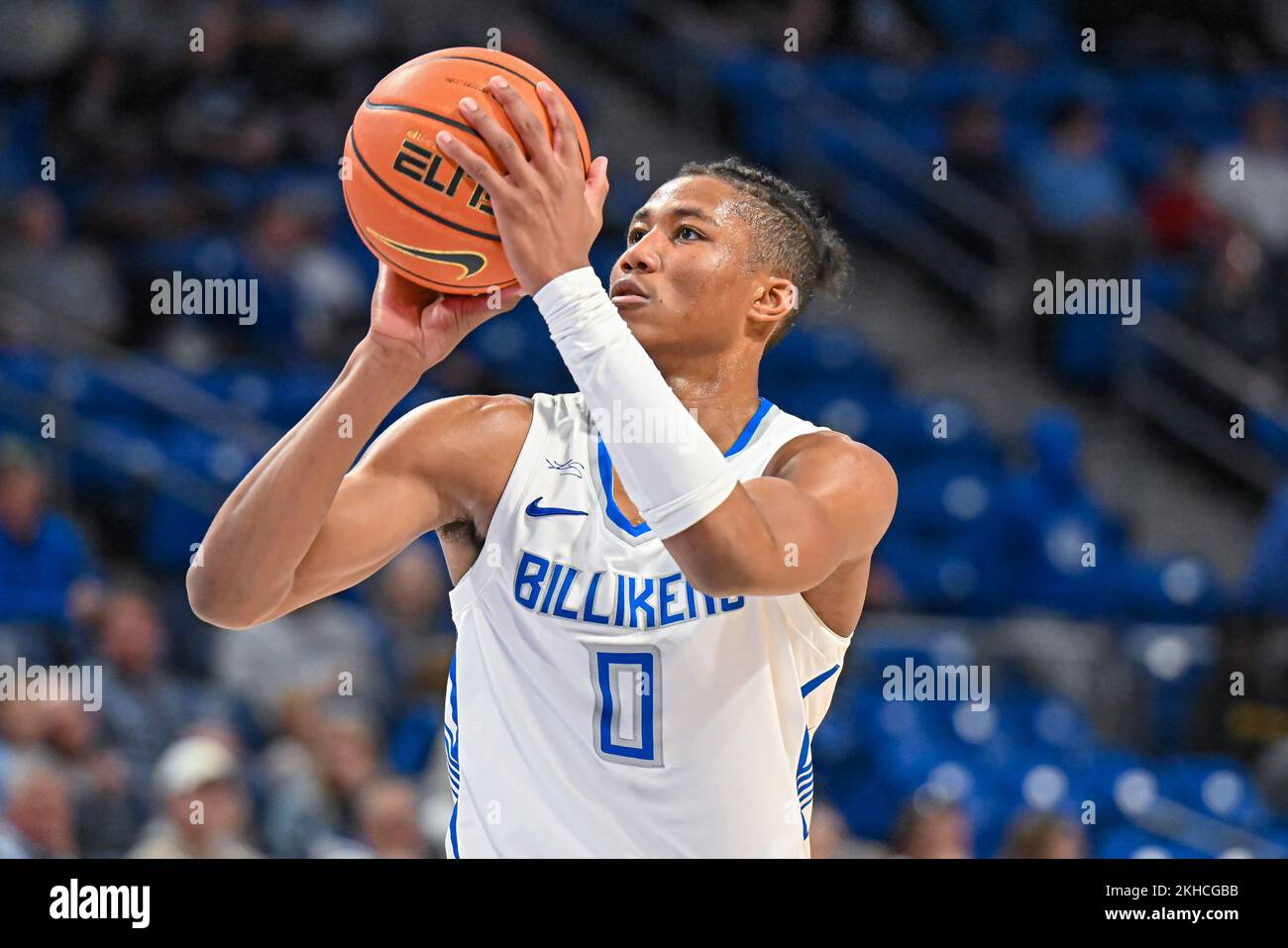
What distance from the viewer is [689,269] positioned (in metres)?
3.35

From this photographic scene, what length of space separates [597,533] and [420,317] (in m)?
0.53

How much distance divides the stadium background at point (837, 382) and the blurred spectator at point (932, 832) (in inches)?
0.6

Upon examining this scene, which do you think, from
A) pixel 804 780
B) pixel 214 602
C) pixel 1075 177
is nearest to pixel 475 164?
pixel 214 602

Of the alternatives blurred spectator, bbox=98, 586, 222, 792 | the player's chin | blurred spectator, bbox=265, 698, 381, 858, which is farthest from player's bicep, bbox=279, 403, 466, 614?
blurred spectator, bbox=98, 586, 222, 792

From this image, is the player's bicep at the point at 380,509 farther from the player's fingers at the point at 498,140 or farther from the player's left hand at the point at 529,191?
the player's fingers at the point at 498,140

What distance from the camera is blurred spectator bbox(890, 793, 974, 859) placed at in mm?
5824

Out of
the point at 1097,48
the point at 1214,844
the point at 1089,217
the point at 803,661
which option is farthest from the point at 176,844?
the point at 1097,48

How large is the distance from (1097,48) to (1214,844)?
595cm

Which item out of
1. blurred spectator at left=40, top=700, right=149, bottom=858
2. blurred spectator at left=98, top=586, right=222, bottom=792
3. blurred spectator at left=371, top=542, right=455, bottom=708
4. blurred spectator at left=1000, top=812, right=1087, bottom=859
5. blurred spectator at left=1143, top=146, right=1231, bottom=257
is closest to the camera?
blurred spectator at left=1000, top=812, right=1087, bottom=859

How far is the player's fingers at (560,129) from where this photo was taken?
2.81 metres

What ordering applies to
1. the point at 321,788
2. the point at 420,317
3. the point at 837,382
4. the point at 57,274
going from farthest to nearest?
the point at 837,382 → the point at 57,274 → the point at 321,788 → the point at 420,317

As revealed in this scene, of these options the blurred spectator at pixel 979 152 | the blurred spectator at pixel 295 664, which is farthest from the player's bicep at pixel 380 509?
the blurred spectator at pixel 979 152

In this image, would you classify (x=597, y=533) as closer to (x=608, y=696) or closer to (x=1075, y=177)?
(x=608, y=696)

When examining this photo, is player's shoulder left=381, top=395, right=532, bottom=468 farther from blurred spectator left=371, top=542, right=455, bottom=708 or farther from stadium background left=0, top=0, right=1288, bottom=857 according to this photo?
blurred spectator left=371, top=542, right=455, bottom=708
